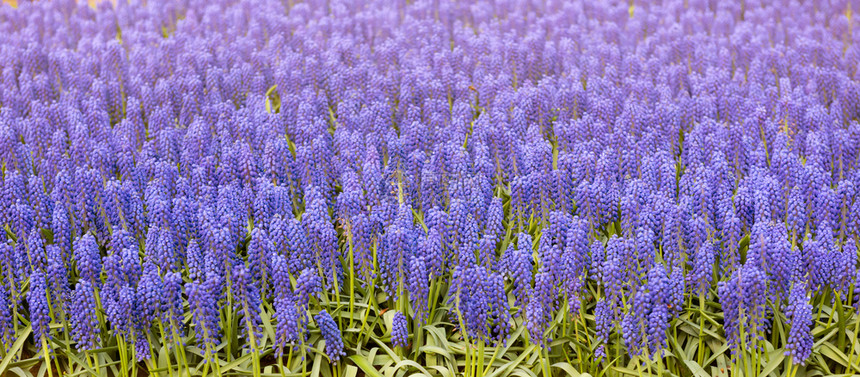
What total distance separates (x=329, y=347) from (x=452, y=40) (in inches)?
226

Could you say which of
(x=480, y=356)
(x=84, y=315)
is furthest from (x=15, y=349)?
(x=480, y=356)

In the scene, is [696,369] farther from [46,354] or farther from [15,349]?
[15,349]

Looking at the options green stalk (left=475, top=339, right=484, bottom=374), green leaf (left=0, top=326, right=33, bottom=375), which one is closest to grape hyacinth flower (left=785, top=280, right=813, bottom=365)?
green stalk (left=475, top=339, right=484, bottom=374)

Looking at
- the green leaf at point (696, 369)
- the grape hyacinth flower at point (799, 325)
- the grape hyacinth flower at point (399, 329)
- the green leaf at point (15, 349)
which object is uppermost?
the grape hyacinth flower at point (799, 325)

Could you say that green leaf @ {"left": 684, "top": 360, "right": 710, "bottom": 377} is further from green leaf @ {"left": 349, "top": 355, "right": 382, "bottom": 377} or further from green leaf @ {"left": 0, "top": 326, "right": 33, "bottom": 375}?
green leaf @ {"left": 0, "top": 326, "right": 33, "bottom": 375}

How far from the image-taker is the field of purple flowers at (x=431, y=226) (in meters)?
4.03

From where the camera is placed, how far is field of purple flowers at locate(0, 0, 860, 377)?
4.03 meters

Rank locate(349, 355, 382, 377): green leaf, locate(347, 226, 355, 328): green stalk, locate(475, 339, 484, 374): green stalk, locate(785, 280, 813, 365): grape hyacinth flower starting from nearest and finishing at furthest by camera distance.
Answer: locate(785, 280, 813, 365): grape hyacinth flower
locate(475, 339, 484, 374): green stalk
locate(349, 355, 382, 377): green leaf
locate(347, 226, 355, 328): green stalk

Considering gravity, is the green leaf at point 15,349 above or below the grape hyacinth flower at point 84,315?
below

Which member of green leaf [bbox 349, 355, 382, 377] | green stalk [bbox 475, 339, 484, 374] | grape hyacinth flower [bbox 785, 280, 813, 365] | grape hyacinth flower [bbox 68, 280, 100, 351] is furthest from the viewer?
green leaf [bbox 349, 355, 382, 377]

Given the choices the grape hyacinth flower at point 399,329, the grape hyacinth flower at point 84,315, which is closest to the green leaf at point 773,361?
the grape hyacinth flower at point 399,329

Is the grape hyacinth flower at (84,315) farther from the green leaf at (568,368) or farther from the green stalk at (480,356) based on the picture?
the green leaf at (568,368)

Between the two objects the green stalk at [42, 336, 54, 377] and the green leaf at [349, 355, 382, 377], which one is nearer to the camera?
the green stalk at [42, 336, 54, 377]

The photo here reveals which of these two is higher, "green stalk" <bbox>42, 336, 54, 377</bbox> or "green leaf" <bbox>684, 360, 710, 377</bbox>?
"green stalk" <bbox>42, 336, 54, 377</bbox>
